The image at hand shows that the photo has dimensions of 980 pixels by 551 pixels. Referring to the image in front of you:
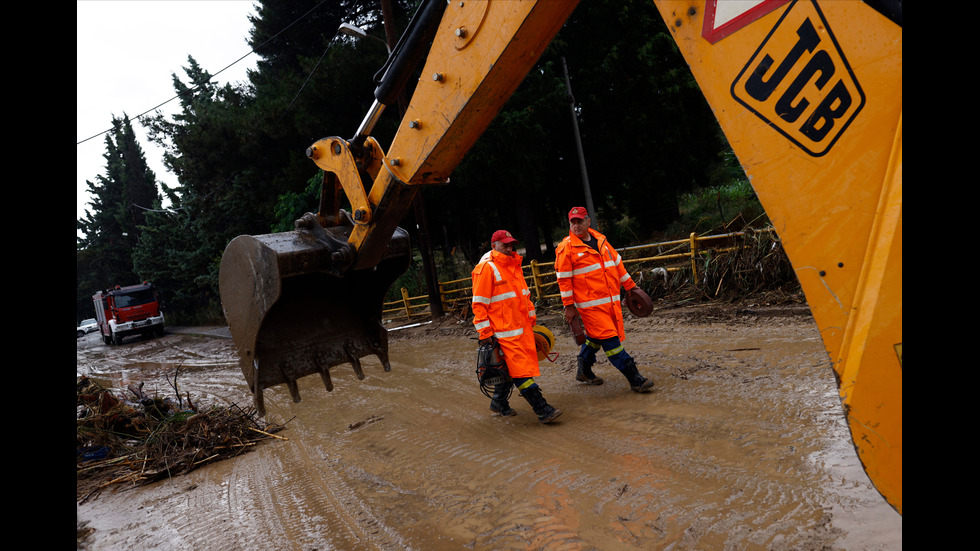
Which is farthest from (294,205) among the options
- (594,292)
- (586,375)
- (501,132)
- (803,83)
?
(803,83)

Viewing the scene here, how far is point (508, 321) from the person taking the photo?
208 inches

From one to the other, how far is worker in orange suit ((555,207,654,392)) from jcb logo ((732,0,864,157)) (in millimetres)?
4000

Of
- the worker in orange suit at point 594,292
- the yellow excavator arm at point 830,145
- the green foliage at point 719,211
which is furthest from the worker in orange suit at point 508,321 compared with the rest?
the green foliage at point 719,211

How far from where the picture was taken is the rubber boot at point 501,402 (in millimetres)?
5480

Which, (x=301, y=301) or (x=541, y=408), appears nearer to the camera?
(x=301, y=301)

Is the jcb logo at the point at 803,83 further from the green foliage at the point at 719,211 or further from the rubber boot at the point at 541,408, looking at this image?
the green foliage at the point at 719,211

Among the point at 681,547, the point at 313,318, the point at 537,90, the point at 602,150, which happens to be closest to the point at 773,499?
the point at 681,547

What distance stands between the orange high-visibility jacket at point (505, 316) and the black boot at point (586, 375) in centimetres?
102

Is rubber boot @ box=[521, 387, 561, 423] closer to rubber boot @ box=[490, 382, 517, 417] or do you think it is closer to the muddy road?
the muddy road

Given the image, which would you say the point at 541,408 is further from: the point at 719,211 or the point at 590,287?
the point at 719,211

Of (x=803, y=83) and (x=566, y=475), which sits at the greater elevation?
(x=803, y=83)

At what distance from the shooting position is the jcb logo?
1502mm

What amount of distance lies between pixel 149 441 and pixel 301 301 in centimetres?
287

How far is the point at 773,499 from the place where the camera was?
10.4ft
